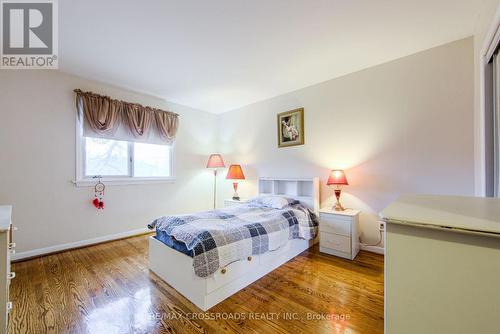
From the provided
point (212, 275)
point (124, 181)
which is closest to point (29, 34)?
point (124, 181)

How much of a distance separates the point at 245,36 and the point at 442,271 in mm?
2293

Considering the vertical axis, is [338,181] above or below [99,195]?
above

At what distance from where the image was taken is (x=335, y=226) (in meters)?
2.64

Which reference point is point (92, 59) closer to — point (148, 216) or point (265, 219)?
point (148, 216)

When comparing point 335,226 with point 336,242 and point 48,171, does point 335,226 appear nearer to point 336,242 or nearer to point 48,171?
point 336,242

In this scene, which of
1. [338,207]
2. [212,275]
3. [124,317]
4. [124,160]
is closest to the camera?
[124,317]

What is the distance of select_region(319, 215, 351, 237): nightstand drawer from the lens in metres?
2.53

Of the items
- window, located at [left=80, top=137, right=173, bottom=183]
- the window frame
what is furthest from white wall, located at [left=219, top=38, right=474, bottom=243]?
window, located at [left=80, top=137, right=173, bottom=183]

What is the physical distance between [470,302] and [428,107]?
2.46 metres

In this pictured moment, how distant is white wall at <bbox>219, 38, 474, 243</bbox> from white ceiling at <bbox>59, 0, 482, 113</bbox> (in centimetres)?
20

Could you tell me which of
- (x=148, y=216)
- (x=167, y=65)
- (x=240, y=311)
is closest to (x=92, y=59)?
(x=167, y=65)

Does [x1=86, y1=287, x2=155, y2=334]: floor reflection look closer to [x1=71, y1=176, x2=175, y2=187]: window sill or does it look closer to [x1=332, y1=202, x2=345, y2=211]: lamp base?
[x1=71, y1=176, x2=175, y2=187]: window sill

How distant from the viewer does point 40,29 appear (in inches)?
78.6

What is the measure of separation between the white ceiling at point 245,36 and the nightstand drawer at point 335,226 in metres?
2.00
